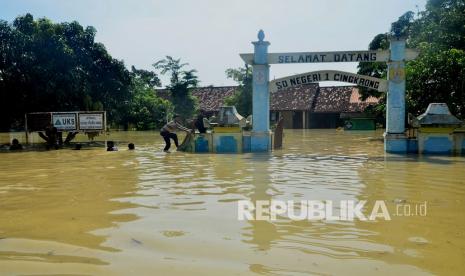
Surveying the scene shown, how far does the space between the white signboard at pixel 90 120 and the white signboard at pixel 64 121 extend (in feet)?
1.00

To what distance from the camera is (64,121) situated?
19.5 m

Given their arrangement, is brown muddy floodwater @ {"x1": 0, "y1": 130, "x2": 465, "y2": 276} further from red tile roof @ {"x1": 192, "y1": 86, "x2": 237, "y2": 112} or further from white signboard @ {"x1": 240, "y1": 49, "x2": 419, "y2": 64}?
red tile roof @ {"x1": 192, "y1": 86, "x2": 237, "y2": 112}

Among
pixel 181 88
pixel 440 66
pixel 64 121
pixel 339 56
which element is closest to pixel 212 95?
pixel 181 88

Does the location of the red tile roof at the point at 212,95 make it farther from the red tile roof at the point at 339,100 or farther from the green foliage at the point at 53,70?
the green foliage at the point at 53,70

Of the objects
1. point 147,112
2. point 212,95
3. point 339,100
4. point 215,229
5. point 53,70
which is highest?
point 212,95

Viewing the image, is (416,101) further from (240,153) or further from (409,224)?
(409,224)

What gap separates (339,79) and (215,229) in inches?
438

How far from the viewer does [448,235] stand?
4293 millimetres

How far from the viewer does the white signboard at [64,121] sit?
63.5 feet

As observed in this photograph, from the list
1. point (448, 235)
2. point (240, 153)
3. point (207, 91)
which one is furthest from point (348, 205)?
point (207, 91)

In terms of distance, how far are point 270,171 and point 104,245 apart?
18.7 feet

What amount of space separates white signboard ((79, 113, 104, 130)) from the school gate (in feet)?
27.1

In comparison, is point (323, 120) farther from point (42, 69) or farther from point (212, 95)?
point (42, 69)

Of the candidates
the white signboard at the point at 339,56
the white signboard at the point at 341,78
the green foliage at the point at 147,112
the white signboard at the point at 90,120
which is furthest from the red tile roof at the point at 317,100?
the white signboard at the point at 339,56
